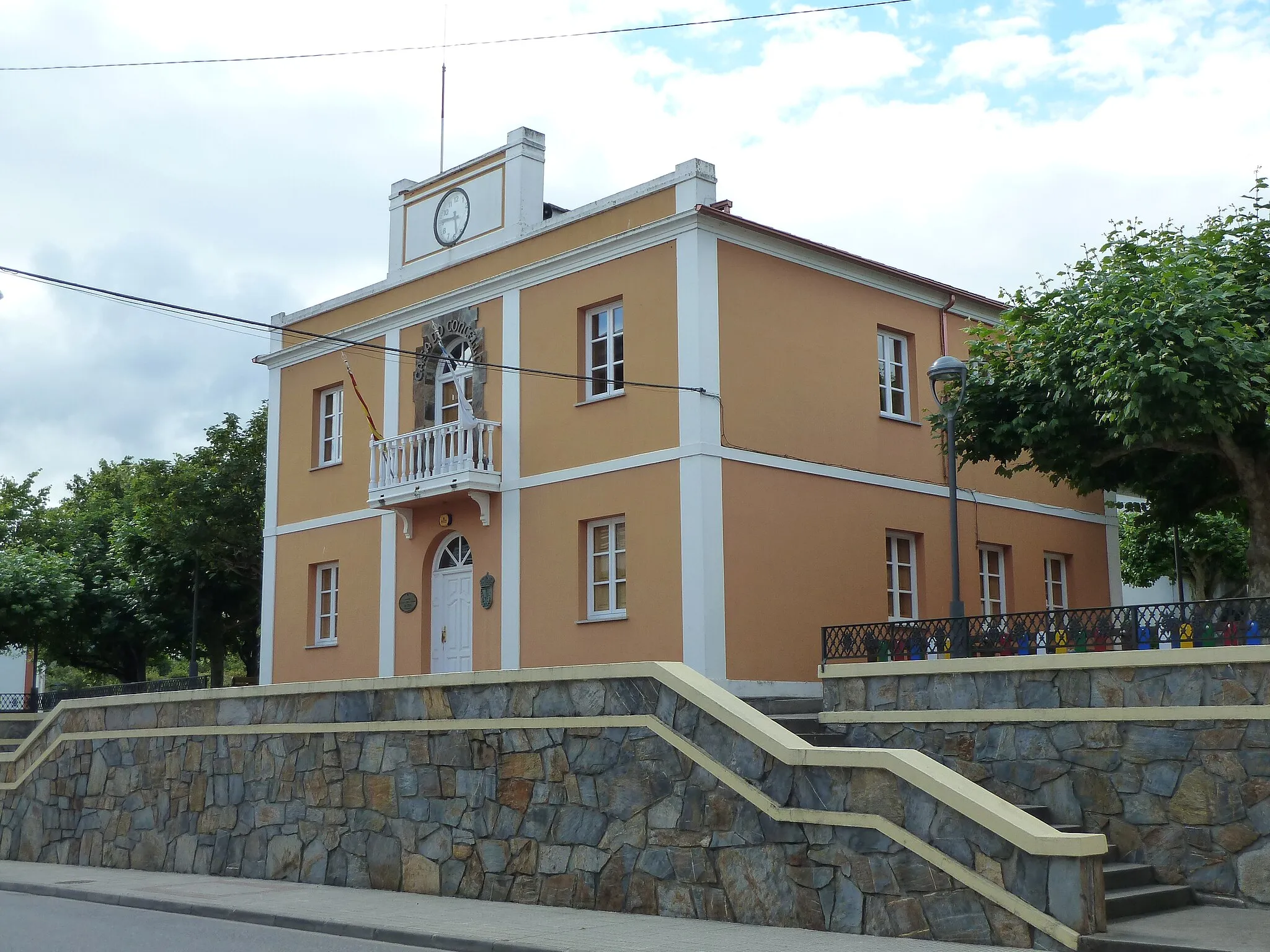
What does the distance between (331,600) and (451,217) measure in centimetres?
640

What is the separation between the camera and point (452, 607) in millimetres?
20266

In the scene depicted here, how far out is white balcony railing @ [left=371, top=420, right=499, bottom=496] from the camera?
1952 centimetres

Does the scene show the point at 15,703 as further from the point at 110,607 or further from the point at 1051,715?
the point at 1051,715

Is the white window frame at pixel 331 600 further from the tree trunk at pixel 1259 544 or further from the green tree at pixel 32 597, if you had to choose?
the tree trunk at pixel 1259 544

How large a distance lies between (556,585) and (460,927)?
7.83 metres

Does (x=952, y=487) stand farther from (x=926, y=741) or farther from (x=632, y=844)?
(x=632, y=844)

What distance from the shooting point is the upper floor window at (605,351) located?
18734 millimetres

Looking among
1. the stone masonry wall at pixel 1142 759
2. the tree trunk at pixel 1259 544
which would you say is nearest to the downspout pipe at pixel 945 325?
the tree trunk at pixel 1259 544

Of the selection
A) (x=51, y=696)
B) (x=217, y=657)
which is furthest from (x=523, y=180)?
(x=217, y=657)

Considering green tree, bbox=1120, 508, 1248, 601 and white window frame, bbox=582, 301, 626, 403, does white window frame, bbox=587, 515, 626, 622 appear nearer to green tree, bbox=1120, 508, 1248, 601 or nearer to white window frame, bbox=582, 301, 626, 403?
white window frame, bbox=582, 301, 626, 403

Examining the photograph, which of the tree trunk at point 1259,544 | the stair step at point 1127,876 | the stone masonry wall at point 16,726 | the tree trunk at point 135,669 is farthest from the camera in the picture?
the tree trunk at point 135,669

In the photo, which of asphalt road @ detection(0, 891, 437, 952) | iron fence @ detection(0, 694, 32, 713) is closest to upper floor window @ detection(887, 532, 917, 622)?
asphalt road @ detection(0, 891, 437, 952)

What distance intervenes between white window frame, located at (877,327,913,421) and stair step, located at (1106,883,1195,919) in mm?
10149

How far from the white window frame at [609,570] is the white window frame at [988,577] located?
232 inches
